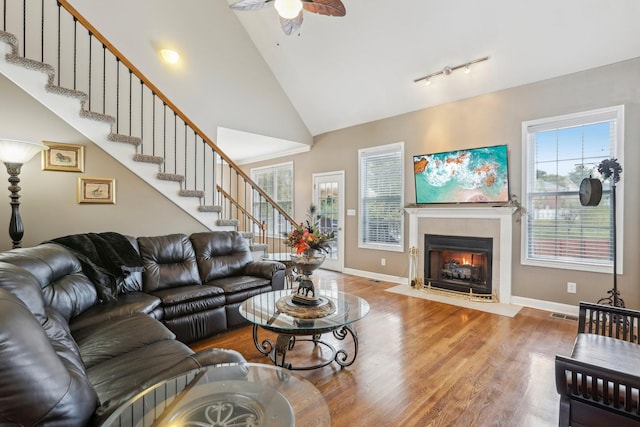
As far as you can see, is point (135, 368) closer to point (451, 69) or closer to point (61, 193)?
point (61, 193)

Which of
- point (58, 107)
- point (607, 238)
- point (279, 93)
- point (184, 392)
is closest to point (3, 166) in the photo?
point (58, 107)

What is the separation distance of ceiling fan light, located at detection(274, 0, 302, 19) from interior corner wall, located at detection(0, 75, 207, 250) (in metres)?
2.53

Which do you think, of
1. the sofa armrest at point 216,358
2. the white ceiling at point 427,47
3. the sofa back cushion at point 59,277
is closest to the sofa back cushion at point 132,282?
the sofa back cushion at point 59,277

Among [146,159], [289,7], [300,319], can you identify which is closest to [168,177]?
[146,159]

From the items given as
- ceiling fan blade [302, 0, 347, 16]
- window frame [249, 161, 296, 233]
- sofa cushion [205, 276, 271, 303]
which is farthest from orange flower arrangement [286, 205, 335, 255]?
window frame [249, 161, 296, 233]

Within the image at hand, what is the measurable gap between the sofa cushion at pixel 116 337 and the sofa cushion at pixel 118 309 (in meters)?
0.10

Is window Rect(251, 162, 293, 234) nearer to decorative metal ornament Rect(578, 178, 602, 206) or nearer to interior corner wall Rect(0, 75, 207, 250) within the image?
A: interior corner wall Rect(0, 75, 207, 250)

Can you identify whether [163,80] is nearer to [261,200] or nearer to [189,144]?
[189,144]

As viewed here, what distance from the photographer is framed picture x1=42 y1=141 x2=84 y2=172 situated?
3102 millimetres

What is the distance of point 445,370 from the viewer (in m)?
2.44

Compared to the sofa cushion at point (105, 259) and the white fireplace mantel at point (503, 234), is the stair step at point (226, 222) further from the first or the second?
the white fireplace mantel at point (503, 234)

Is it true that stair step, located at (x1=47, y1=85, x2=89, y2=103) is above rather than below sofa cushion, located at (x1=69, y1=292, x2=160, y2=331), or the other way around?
above

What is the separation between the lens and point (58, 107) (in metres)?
3.09

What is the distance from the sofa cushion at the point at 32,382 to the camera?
0.76m
